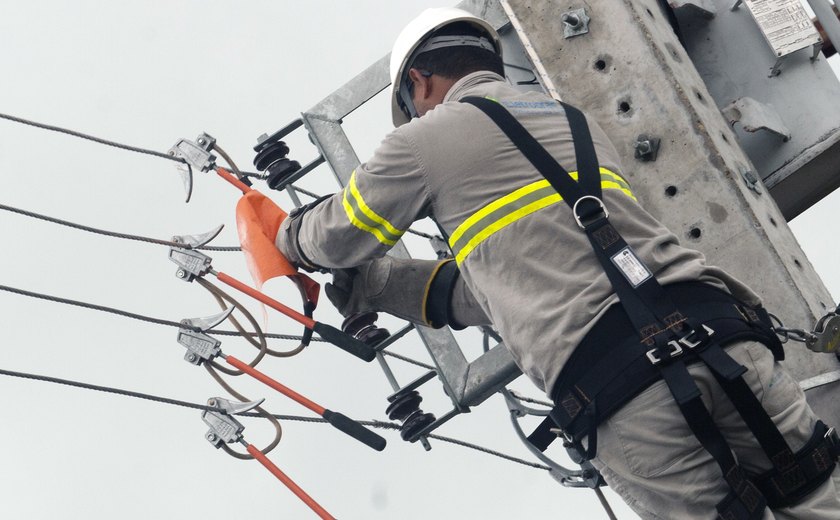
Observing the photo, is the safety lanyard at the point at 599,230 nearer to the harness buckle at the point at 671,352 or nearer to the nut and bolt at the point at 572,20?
the harness buckle at the point at 671,352

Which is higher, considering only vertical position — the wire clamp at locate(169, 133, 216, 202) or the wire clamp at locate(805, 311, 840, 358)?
the wire clamp at locate(169, 133, 216, 202)

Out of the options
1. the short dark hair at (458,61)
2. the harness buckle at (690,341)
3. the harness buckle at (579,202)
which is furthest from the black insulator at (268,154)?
the harness buckle at (690,341)

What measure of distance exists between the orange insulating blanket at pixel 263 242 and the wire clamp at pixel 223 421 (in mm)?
515

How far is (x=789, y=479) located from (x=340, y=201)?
1610mm

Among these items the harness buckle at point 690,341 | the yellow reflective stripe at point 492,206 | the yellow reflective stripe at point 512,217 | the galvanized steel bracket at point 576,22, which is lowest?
the harness buckle at point 690,341

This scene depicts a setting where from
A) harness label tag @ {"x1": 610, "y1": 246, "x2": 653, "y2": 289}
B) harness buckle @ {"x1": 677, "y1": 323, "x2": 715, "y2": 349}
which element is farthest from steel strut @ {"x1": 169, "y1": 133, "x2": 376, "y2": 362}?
harness buckle @ {"x1": 677, "y1": 323, "x2": 715, "y2": 349}

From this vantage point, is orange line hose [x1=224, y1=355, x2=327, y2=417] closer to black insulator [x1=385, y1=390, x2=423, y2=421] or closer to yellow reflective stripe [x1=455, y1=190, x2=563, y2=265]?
black insulator [x1=385, y1=390, x2=423, y2=421]

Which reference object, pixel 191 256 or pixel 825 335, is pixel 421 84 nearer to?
pixel 191 256

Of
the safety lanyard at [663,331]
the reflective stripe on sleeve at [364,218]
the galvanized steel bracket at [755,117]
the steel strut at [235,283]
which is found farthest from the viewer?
the galvanized steel bracket at [755,117]

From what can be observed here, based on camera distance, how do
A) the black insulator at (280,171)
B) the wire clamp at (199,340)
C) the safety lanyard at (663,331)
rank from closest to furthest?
1. the safety lanyard at (663,331)
2. the wire clamp at (199,340)
3. the black insulator at (280,171)

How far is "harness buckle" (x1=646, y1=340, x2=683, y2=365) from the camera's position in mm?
4191

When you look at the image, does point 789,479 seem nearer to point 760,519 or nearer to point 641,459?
point 760,519

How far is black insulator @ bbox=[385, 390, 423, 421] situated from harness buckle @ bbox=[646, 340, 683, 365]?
2.08 meters

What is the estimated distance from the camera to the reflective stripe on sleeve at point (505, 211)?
14.5 feet
